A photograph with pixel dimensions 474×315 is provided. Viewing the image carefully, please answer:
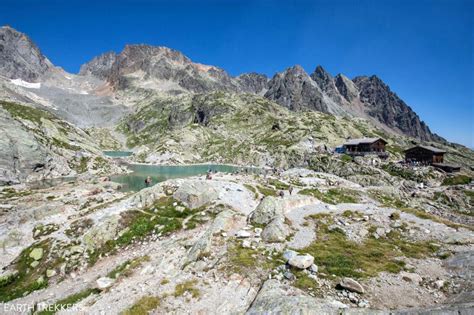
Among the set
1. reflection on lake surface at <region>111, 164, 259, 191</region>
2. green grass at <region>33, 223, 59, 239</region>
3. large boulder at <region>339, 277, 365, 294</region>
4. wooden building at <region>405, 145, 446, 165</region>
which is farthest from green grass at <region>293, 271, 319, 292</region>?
wooden building at <region>405, 145, 446, 165</region>

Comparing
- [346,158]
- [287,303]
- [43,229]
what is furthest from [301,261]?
[346,158]

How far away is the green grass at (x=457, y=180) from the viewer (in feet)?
298

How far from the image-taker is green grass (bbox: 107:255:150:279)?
75.0 feet

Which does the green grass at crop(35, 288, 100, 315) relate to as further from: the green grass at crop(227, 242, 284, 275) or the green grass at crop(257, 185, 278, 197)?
the green grass at crop(257, 185, 278, 197)

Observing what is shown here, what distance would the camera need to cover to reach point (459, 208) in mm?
67000

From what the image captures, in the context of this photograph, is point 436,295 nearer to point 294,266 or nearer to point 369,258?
point 369,258

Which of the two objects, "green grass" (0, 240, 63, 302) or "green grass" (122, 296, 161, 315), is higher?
"green grass" (122, 296, 161, 315)

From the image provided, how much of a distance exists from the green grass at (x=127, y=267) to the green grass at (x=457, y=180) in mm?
108171

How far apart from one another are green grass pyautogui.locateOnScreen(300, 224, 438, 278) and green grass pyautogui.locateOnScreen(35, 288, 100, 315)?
18837 millimetres

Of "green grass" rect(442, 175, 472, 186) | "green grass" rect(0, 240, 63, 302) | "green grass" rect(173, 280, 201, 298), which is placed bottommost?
"green grass" rect(0, 240, 63, 302)

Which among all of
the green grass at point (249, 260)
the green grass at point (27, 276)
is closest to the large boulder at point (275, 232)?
the green grass at point (249, 260)

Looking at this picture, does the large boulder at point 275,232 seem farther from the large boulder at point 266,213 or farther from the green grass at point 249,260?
the green grass at point 249,260

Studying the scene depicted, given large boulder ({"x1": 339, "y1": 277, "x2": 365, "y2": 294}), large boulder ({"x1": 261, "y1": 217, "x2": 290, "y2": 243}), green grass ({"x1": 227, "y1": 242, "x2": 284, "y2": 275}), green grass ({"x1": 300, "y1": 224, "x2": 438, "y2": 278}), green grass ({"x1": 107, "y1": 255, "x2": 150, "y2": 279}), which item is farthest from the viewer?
large boulder ({"x1": 261, "y1": 217, "x2": 290, "y2": 243})

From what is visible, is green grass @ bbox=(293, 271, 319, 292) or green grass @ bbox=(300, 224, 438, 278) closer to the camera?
green grass @ bbox=(293, 271, 319, 292)
